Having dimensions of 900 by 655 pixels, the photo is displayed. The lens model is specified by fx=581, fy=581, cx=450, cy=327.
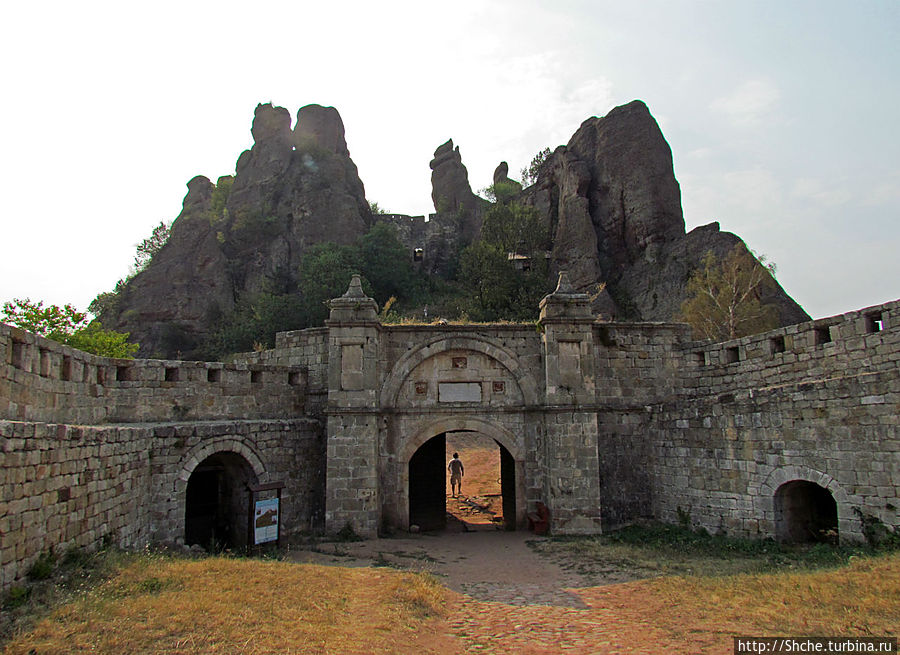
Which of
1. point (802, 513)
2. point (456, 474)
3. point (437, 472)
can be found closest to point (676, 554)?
point (802, 513)

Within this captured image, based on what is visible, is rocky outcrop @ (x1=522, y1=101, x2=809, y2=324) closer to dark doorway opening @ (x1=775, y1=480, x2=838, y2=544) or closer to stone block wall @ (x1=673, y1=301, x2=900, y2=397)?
stone block wall @ (x1=673, y1=301, x2=900, y2=397)

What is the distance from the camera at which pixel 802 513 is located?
425 inches

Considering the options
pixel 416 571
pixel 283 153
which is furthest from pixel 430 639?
pixel 283 153

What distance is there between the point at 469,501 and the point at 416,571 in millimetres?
10494

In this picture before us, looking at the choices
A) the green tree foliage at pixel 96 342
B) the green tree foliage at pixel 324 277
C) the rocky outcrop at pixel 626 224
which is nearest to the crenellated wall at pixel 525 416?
the green tree foliage at pixel 96 342

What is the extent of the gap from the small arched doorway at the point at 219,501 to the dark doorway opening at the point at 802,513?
10272 mm

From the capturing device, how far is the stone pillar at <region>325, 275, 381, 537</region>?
41.3 feet

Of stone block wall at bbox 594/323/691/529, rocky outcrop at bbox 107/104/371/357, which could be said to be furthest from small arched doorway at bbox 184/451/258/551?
rocky outcrop at bbox 107/104/371/357

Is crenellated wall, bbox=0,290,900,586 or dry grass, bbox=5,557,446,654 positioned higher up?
crenellated wall, bbox=0,290,900,586

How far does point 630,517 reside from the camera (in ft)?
44.7

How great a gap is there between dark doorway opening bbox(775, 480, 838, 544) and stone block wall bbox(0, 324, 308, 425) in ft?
34.3

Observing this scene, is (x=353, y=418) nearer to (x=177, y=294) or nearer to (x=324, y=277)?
(x=324, y=277)

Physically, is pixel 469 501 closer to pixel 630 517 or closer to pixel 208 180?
pixel 630 517

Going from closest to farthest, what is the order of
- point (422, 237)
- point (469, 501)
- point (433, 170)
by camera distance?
point (469, 501) → point (422, 237) → point (433, 170)
